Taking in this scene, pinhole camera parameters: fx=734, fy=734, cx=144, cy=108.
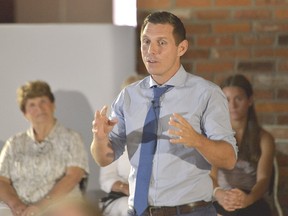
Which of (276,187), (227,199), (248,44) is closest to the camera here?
(227,199)

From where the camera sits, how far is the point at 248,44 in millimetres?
4250

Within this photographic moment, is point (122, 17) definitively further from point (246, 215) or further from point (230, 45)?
point (246, 215)

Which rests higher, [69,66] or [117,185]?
[69,66]

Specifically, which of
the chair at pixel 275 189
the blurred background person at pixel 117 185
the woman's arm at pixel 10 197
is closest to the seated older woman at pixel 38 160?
the woman's arm at pixel 10 197

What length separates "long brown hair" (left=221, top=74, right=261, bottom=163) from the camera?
3846mm

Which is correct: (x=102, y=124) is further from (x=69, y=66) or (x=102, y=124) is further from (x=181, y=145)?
(x=69, y=66)

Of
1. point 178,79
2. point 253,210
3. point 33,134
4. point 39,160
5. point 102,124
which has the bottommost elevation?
point 253,210

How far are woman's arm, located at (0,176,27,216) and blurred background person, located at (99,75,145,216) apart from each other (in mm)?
426

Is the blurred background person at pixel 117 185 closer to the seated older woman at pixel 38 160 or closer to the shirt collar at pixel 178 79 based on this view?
the seated older woman at pixel 38 160

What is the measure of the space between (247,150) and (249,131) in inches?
4.0

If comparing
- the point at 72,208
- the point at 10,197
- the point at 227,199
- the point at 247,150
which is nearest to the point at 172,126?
the point at 72,208

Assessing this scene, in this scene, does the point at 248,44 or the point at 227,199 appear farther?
the point at 248,44

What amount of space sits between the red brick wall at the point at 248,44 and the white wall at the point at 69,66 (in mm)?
302

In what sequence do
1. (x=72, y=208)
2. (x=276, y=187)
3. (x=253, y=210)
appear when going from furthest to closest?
(x=276, y=187)
(x=253, y=210)
(x=72, y=208)
